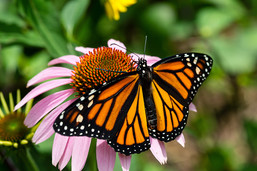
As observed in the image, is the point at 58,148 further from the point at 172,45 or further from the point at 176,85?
the point at 172,45

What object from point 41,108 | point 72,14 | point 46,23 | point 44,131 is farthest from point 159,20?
point 44,131

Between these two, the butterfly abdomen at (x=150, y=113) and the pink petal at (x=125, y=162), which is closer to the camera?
the pink petal at (x=125, y=162)

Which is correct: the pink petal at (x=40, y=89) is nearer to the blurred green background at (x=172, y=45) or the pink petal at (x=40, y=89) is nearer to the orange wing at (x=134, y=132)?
the blurred green background at (x=172, y=45)

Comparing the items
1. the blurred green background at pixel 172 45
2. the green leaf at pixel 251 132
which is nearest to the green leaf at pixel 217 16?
the blurred green background at pixel 172 45

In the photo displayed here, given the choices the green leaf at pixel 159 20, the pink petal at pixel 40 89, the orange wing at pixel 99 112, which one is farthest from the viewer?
the green leaf at pixel 159 20

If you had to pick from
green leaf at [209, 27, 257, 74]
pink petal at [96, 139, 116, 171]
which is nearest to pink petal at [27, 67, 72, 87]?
pink petal at [96, 139, 116, 171]

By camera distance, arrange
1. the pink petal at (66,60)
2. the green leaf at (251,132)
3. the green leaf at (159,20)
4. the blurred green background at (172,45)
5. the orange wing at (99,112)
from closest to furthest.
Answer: the orange wing at (99,112) < the pink petal at (66,60) < the blurred green background at (172,45) < the green leaf at (251,132) < the green leaf at (159,20)

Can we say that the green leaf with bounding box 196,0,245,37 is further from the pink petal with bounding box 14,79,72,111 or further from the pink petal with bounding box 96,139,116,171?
the pink petal with bounding box 96,139,116,171
